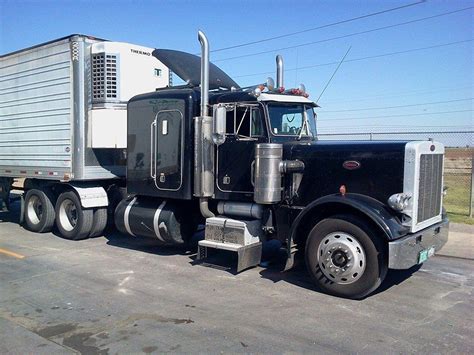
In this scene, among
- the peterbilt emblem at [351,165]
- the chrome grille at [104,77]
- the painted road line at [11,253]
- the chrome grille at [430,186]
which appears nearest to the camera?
the chrome grille at [430,186]

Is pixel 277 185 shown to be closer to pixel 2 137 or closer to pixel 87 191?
pixel 87 191

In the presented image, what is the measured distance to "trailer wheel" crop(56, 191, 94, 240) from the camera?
9562 millimetres

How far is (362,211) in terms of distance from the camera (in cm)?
578

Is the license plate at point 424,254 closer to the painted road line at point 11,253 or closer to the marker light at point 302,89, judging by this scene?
the marker light at point 302,89

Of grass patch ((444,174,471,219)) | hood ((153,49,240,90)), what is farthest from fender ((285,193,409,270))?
grass patch ((444,174,471,219))

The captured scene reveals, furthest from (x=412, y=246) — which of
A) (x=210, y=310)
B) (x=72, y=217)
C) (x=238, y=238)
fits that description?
(x=72, y=217)

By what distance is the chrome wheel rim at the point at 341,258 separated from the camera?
19.4ft

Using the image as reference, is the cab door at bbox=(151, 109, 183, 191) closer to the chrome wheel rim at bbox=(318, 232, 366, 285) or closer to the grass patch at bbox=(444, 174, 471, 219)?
the chrome wheel rim at bbox=(318, 232, 366, 285)

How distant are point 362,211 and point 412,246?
0.76 metres

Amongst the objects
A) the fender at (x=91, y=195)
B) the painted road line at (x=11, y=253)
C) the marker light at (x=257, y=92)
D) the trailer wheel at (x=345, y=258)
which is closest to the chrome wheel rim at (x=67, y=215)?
the fender at (x=91, y=195)

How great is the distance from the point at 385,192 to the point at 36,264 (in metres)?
5.47

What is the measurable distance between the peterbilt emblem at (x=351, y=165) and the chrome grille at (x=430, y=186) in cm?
79

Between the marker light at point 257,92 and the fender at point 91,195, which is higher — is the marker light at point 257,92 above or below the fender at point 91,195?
above

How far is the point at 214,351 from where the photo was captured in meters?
4.38
